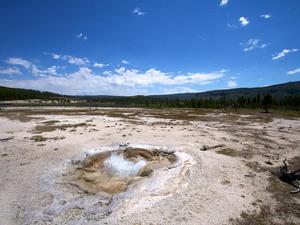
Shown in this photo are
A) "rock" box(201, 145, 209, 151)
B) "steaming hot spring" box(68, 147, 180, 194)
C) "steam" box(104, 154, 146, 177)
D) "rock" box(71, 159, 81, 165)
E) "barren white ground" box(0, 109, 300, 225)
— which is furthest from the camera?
"rock" box(201, 145, 209, 151)

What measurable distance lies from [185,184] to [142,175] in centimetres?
311

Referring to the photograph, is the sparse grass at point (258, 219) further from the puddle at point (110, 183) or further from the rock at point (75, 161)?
the rock at point (75, 161)

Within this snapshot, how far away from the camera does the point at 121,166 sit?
1634 centimetres

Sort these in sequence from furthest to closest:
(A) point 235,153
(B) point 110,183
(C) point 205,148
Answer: (C) point 205,148 → (A) point 235,153 → (B) point 110,183

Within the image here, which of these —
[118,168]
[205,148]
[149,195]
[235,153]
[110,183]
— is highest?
[205,148]

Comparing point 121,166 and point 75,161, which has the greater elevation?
point 75,161

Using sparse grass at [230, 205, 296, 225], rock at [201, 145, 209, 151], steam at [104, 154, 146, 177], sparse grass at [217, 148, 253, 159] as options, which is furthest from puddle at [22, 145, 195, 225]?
sparse grass at [217, 148, 253, 159]

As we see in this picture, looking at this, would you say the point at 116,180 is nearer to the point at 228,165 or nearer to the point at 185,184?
the point at 185,184

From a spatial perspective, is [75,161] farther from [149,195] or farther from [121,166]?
[149,195]

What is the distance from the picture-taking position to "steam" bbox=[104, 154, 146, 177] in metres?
15.4

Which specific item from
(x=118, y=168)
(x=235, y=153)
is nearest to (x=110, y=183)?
(x=118, y=168)

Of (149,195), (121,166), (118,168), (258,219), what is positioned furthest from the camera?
(121,166)

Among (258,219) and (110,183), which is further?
(110,183)

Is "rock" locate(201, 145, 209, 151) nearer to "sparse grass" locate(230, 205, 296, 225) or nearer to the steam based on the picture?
the steam
